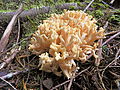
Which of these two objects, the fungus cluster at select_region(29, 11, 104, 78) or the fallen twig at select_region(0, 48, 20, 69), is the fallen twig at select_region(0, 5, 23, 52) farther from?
the fungus cluster at select_region(29, 11, 104, 78)

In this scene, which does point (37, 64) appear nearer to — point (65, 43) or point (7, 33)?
point (65, 43)

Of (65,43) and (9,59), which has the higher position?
(65,43)

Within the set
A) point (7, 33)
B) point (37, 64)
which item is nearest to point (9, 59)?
point (37, 64)

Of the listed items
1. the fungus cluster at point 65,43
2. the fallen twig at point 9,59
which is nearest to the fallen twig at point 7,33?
the fallen twig at point 9,59

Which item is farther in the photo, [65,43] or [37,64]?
[37,64]

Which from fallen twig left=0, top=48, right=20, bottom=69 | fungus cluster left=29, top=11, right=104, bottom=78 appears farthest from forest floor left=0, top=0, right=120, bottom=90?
fungus cluster left=29, top=11, right=104, bottom=78

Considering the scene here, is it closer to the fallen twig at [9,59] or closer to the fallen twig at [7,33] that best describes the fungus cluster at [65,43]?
the fallen twig at [9,59]

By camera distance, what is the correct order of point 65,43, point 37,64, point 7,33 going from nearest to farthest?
1. point 65,43
2. point 37,64
3. point 7,33
